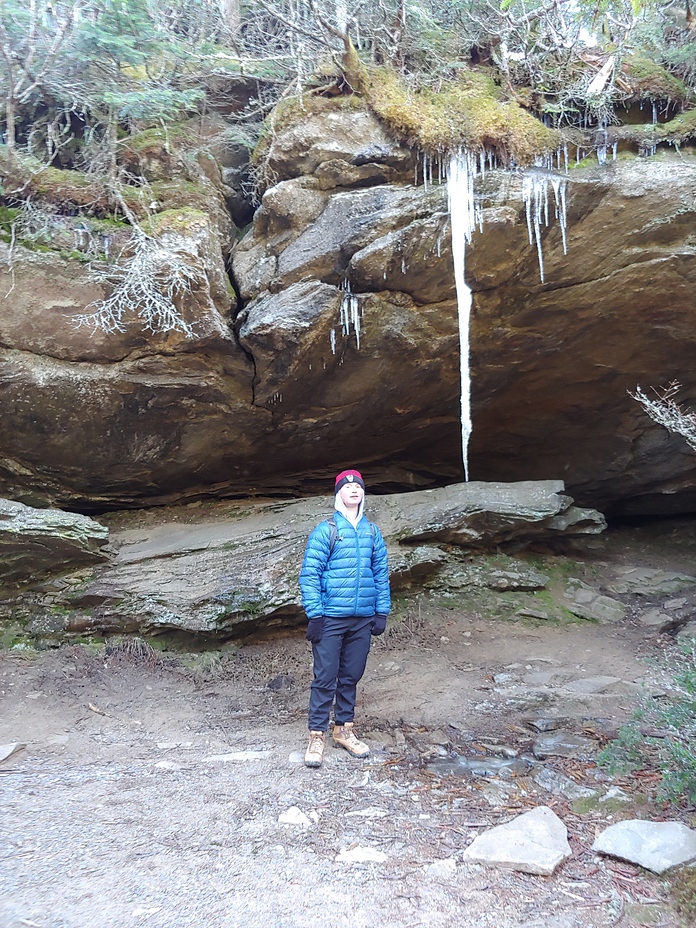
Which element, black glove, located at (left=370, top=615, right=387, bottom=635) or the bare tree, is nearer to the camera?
black glove, located at (left=370, top=615, right=387, bottom=635)

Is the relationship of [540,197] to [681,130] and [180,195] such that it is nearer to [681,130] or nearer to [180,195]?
[681,130]

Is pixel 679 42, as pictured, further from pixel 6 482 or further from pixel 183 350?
pixel 6 482

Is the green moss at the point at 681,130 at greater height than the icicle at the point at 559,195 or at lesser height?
greater

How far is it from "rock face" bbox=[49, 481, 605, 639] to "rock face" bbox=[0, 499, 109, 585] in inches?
13.0

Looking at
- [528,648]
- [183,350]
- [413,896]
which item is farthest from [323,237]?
[413,896]

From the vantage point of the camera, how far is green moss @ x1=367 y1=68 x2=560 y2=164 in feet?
20.7

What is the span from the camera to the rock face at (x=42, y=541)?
6180 millimetres

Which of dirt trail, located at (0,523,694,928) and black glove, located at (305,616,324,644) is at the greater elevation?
black glove, located at (305,616,324,644)

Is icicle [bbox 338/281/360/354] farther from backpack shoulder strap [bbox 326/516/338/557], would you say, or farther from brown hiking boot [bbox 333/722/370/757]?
brown hiking boot [bbox 333/722/370/757]

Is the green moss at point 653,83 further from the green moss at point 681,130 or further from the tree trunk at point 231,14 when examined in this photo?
the tree trunk at point 231,14

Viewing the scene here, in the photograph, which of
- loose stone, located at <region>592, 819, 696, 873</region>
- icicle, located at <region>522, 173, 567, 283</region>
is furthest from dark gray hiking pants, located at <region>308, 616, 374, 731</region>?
icicle, located at <region>522, 173, 567, 283</region>

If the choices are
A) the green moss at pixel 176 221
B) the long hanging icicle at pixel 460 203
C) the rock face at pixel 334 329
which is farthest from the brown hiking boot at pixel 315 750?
the green moss at pixel 176 221

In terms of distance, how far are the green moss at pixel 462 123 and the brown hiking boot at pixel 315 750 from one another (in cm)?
569

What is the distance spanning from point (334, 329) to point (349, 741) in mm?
4150
